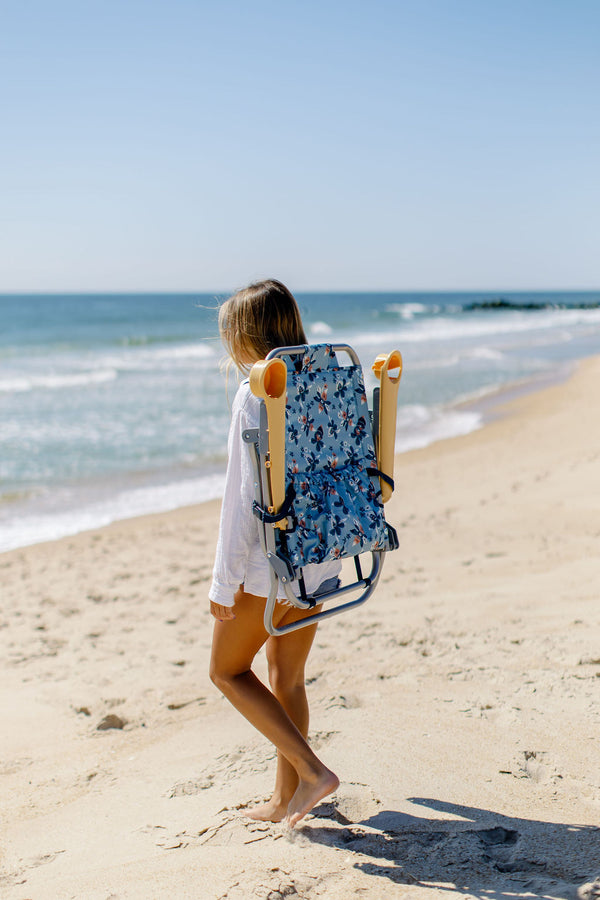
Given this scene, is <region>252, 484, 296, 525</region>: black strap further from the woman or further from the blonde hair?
the blonde hair

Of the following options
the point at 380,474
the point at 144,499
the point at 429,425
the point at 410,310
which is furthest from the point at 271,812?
the point at 410,310

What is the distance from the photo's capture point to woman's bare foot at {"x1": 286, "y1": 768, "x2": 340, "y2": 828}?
2.43m

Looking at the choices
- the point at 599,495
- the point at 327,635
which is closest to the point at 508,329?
the point at 599,495

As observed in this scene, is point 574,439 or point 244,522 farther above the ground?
point 244,522

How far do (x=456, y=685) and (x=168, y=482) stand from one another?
6.91 m

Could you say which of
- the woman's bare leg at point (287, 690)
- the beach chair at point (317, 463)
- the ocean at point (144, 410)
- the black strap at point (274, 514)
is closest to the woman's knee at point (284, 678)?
the woman's bare leg at point (287, 690)

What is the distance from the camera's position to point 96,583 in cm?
613

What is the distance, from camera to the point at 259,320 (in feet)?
7.86

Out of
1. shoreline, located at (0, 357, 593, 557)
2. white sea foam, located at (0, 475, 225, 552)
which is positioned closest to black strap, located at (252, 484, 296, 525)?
shoreline, located at (0, 357, 593, 557)

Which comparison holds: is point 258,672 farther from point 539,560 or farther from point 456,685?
point 539,560

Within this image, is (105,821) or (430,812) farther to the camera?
(105,821)

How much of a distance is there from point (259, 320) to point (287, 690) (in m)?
1.28

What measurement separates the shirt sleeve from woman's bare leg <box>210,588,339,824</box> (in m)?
0.12

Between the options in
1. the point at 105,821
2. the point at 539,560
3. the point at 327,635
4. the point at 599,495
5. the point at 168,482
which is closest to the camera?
the point at 105,821
